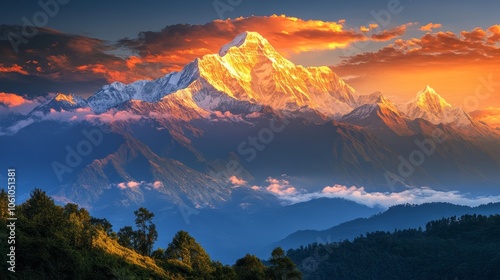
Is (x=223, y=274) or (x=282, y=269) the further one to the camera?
(x=282, y=269)

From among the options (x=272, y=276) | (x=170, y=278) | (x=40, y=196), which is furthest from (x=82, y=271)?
(x=272, y=276)

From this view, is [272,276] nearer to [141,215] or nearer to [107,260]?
[141,215]

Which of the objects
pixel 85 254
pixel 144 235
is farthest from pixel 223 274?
pixel 85 254

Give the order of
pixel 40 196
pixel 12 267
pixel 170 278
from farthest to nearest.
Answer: pixel 40 196 < pixel 170 278 < pixel 12 267

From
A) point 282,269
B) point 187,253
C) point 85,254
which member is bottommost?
point 282,269

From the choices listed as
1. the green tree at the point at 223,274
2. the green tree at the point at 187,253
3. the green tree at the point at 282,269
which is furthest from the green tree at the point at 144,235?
the green tree at the point at 282,269

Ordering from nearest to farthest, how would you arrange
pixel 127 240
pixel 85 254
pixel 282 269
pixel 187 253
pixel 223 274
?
pixel 85 254 < pixel 223 274 < pixel 282 269 < pixel 187 253 < pixel 127 240

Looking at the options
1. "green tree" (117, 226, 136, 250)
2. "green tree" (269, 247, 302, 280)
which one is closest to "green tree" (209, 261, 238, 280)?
Answer: "green tree" (269, 247, 302, 280)

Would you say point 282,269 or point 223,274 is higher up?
point 282,269

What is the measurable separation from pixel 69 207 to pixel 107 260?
203ft

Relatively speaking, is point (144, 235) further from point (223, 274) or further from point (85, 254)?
point (85, 254)

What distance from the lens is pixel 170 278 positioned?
5694 inches

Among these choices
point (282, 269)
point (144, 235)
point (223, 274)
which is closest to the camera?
point (223, 274)

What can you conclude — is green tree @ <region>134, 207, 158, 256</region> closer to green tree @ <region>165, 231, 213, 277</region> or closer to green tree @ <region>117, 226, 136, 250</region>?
green tree @ <region>117, 226, 136, 250</region>
